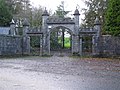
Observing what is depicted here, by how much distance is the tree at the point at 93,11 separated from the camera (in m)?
41.2

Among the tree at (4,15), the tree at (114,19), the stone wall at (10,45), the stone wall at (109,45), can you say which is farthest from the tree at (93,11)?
the stone wall at (10,45)

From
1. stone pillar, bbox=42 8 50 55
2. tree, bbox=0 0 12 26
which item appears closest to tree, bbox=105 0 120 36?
stone pillar, bbox=42 8 50 55

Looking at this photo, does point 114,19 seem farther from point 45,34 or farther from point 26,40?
point 26,40

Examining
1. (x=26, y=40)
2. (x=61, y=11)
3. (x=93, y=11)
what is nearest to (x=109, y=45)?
(x=26, y=40)

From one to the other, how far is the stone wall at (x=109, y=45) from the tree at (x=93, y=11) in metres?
9.44

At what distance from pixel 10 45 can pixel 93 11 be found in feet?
49.4

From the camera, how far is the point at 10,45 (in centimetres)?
3269

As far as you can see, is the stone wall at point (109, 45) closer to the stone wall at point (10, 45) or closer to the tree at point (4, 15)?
the stone wall at point (10, 45)

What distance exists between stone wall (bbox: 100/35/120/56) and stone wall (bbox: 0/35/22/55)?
9732mm

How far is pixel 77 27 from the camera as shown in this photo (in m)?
33.4

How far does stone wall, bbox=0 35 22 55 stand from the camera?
3111cm

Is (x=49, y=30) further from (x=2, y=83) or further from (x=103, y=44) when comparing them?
(x=2, y=83)

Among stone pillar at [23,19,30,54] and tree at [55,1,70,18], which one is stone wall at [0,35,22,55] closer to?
stone pillar at [23,19,30,54]

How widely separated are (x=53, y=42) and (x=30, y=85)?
A: 1261 inches
